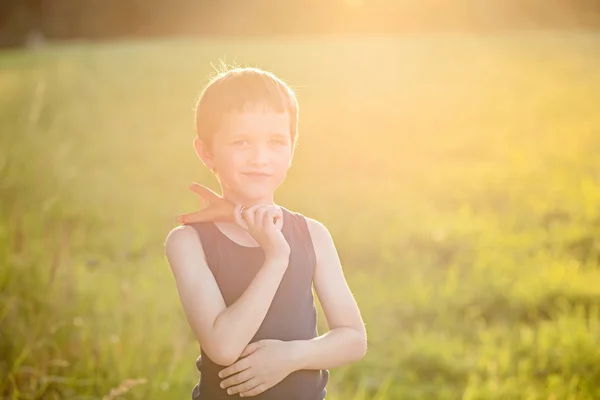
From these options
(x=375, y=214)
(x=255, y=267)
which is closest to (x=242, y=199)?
(x=255, y=267)

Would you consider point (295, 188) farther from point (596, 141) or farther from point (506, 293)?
point (596, 141)

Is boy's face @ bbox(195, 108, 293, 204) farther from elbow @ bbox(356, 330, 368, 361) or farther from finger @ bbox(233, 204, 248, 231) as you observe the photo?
elbow @ bbox(356, 330, 368, 361)

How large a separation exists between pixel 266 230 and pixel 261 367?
32 cm

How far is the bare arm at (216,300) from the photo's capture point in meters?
1.87

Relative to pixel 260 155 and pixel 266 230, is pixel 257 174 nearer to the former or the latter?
pixel 260 155

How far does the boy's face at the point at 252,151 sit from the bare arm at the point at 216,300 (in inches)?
6.7

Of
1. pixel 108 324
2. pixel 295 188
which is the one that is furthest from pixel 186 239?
pixel 295 188

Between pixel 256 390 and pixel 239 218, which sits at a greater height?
pixel 239 218

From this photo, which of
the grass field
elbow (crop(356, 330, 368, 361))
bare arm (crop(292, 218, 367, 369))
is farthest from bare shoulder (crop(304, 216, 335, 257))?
the grass field

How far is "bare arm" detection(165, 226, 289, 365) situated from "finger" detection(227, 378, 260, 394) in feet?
0.21

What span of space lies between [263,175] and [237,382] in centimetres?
50

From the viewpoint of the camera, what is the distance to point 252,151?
6.57 feet

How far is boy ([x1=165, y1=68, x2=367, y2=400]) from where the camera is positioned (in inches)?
75.4

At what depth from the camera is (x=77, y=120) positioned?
9617 millimetres
